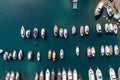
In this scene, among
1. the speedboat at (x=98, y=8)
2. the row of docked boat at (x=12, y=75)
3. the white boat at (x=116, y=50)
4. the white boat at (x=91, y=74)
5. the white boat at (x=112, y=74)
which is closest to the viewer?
the white boat at (x=112, y=74)

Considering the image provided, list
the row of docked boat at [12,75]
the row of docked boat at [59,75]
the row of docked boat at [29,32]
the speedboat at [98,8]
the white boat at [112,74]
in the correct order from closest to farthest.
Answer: the white boat at [112,74] → the row of docked boat at [59,75] → the row of docked boat at [12,75] → the speedboat at [98,8] → the row of docked boat at [29,32]

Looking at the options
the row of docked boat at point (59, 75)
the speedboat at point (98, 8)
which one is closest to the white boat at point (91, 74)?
the row of docked boat at point (59, 75)

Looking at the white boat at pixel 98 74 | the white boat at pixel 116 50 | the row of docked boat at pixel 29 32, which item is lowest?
the white boat at pixel 98 74

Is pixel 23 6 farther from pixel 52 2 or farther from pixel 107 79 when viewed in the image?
pixel 107 79

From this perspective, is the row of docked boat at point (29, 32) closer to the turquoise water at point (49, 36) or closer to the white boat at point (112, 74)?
the turquoise water at point (49, 36)

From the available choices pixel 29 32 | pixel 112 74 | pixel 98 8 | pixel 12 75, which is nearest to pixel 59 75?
pixel 12 75

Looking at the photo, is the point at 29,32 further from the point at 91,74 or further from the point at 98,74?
the point at 98,74

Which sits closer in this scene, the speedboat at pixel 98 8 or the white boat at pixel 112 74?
the white boat at pixel 112 74

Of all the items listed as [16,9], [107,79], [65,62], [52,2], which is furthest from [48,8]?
[107,79]

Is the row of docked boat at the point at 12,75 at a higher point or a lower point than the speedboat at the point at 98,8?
lower
